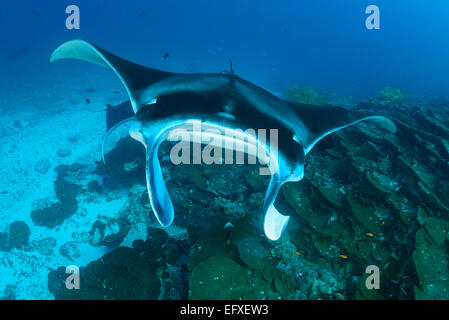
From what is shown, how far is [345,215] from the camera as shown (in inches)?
134

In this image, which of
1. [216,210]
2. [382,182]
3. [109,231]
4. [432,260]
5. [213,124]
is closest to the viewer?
[213,124]

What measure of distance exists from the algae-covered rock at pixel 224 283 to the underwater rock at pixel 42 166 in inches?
267

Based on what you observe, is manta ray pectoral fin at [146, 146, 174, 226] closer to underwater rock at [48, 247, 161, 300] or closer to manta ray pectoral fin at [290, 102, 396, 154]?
manta ray pectoral fin at [290, 102, 396, 154]

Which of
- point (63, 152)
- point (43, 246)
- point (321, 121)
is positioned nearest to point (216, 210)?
point (321, 121)

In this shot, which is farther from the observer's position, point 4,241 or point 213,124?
point 4,241

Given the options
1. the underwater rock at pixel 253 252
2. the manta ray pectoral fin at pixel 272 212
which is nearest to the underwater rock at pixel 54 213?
the underwater rock at pixel 253 252

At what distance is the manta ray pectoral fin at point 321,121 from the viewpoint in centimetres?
278

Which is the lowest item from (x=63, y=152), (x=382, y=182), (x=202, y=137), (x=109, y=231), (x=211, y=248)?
(x=109, y=231)

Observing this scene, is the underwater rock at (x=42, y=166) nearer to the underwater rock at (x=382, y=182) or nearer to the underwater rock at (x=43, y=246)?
the underwater rock at (x=43, y=246)

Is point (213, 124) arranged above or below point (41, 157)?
above

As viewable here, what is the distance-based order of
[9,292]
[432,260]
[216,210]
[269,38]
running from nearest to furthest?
[432,260]
[216,210]
[9,292]
[269,38]

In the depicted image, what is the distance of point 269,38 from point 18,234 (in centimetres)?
7519

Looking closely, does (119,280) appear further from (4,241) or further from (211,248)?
(4,241)

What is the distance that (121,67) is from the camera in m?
3.43
